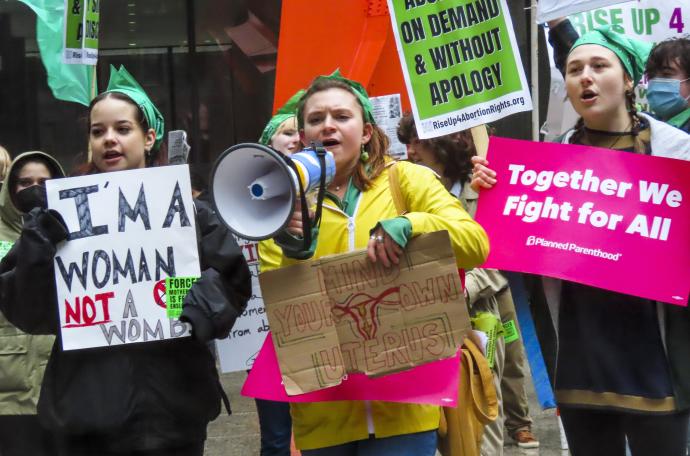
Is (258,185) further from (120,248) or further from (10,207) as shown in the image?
(10,207)

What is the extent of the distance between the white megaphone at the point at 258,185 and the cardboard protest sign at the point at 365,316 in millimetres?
201

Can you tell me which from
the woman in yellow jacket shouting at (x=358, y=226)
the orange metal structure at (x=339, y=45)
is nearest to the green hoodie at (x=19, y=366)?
the woman in yellow jacket shouting at (x=358, y=226)

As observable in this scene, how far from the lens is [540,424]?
7.47m

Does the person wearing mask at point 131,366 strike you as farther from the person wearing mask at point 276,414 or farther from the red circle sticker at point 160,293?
the person wearing mask at point 276,414

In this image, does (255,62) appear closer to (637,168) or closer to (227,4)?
(227,4)

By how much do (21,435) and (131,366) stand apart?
65.4 inches

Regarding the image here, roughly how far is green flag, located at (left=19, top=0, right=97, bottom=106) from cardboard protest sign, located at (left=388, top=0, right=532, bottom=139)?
2.35 meters

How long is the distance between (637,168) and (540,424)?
3809 millimetres

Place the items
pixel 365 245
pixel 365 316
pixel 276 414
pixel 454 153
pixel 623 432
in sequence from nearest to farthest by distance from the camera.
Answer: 1. pixel 365 316
2. pixel 365 245
3. pixel 623 432
4. pixel 454 153
5. pixel 276 414

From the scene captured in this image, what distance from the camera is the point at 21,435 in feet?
17.1

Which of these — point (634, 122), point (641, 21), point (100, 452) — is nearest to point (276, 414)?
point (100, 452)

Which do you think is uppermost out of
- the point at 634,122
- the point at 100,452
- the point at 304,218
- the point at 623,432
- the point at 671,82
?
the point at 671,82

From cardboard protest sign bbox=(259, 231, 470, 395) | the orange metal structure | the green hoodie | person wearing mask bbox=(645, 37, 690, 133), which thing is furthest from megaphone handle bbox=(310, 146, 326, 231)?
the orange metal structure

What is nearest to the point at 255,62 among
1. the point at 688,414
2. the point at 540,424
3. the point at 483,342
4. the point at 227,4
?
the point at 227,4
